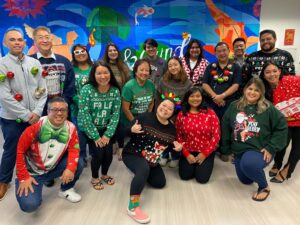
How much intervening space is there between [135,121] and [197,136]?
68cm

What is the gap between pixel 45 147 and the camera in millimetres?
1946

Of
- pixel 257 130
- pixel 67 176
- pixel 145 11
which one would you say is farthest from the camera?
pixel 145 11

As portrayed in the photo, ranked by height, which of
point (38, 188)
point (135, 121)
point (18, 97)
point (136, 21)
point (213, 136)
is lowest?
point (38, 188)

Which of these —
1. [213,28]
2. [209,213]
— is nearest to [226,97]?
[209,213]

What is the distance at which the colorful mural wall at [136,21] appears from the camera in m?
4.64

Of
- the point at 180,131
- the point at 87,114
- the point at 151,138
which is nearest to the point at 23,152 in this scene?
the point at 87,114

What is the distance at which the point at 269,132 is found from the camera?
222cm

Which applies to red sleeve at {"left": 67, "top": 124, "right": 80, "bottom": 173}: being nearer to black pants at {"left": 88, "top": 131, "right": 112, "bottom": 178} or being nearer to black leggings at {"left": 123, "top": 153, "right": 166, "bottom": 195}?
black pants at {"left": 88, "top": 131, "right": 112, "bottom": 178}

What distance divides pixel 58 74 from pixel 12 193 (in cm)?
121

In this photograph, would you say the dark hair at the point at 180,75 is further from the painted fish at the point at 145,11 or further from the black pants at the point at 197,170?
the painted fish at the point at 145,11

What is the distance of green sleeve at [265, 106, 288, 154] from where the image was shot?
85.2 inches

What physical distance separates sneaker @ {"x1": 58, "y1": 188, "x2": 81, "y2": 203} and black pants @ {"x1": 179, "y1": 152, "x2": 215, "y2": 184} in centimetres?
105

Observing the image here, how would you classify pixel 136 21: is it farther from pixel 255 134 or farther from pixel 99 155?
pixel 255 134

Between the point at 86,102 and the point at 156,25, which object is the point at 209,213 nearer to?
the point at 86,102
